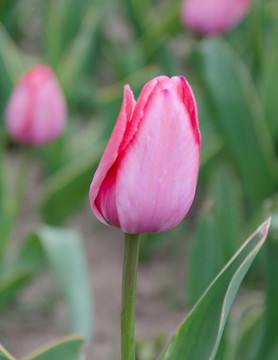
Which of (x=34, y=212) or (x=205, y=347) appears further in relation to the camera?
(x=34, y=212)

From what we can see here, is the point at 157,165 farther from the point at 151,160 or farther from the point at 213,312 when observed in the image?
the point at 213,312

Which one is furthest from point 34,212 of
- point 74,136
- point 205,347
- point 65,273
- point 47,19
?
point 205,347

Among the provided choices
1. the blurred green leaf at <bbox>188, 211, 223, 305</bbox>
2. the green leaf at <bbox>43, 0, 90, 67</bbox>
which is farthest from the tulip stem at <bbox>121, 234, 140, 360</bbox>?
the green leaf at <bbox>43, 0, 90, 67</bbox>

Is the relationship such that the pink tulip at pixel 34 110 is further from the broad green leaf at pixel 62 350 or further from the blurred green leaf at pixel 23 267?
the broad green leaf at pixel 62 350

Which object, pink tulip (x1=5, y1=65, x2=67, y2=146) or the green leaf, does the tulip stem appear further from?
the green leaf

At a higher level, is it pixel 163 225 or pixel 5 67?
pixel 5 67

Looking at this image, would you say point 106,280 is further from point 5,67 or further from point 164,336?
point 5,67
